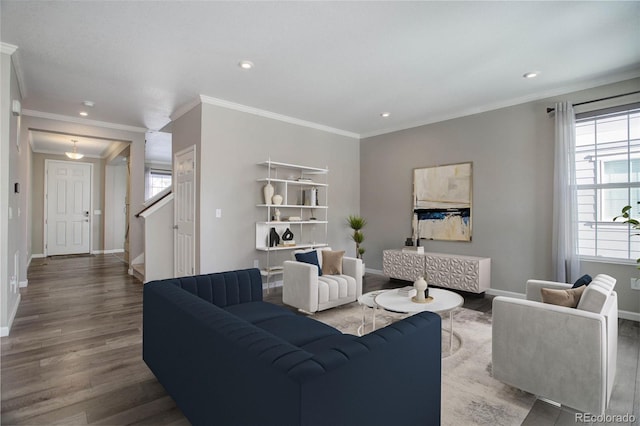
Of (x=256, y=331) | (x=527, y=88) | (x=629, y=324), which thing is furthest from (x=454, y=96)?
(x=256, y=331)

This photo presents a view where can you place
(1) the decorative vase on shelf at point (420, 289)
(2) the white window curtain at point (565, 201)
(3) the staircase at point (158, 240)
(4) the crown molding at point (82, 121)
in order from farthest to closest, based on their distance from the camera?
(3) the staircase at point (158, 240) < (4) the crown molding at point (82, 121) < (2) the white window curtain at point (565, 201) < (1) the decorative vase on shelf at point (420, 289)

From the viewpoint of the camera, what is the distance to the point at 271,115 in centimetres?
516

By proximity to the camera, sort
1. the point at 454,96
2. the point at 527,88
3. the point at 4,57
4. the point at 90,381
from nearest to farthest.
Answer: the point at 90,381
the point at 4,57
the point at 527,88
the point at 454,96

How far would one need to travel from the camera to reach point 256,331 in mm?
1338

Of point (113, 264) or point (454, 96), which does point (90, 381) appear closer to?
point (454, 96)

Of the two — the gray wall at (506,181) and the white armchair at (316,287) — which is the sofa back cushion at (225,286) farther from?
the gray wall at (506,181)

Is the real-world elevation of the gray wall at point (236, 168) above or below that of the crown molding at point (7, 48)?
below

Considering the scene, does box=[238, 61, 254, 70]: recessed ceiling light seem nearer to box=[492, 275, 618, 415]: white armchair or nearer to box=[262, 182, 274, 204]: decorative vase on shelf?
box=[262, 182, 274, 204]: decorative vase on shelf

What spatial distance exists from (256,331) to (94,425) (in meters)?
1.30

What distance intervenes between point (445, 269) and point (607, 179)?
216 cm

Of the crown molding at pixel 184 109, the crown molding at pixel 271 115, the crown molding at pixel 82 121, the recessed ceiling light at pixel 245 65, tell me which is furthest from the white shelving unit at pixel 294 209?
the crown molding at pixel 82 121

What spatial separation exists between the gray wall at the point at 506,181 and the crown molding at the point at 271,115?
1150 millimetres

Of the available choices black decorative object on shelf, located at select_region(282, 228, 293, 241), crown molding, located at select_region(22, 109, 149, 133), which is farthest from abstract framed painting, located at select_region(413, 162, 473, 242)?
crown molding, located at select_region(22, 109, 149, 133)

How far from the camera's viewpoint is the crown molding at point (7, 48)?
3029 millimetres
